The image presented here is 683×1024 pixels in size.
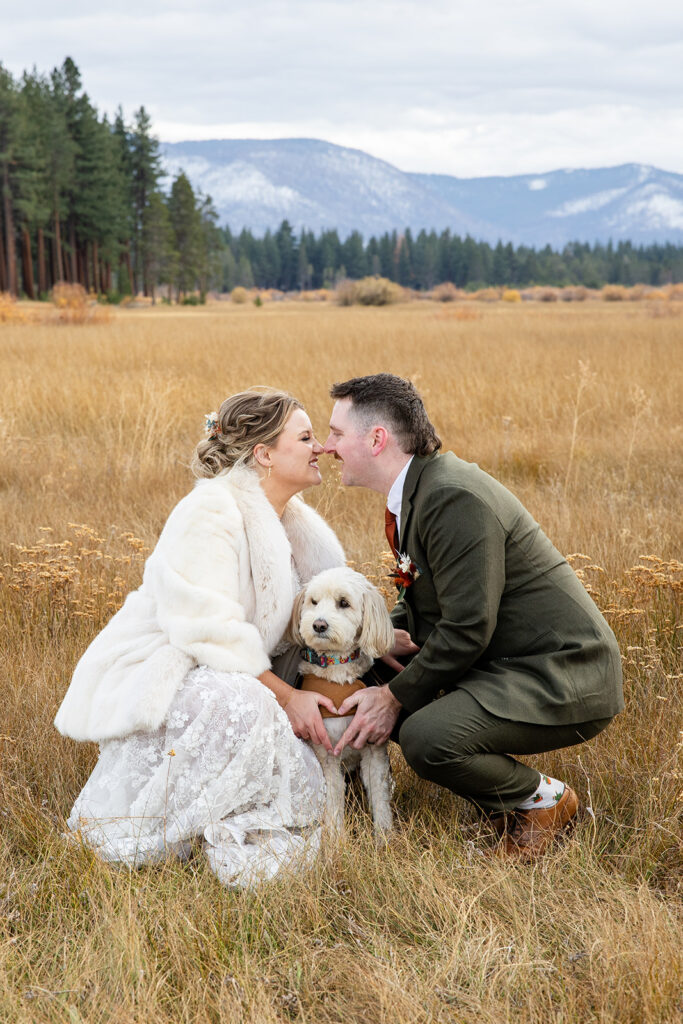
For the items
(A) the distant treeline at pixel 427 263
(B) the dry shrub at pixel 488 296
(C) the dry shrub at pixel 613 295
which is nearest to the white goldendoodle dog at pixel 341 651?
(C) the dry shrub at pixel 613 295

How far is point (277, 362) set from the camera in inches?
510

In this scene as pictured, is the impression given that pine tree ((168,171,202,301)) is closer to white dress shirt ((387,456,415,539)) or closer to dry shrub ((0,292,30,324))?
dry shrub ((0,292,30,324))

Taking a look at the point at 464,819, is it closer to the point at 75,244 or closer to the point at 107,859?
the point at 107,859

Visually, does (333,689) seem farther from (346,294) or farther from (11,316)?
(346,294)

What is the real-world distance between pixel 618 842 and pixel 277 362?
10393 millimetres

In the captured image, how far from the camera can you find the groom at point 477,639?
122 inches

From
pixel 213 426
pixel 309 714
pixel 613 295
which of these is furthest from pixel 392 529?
pixel 613 295

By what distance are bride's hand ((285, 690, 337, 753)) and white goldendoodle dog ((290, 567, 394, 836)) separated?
0.04 m

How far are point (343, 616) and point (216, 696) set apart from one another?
52 cm

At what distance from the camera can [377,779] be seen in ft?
11.2

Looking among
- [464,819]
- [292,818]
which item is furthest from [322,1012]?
[464,819]

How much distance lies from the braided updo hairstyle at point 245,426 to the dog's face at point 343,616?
615 millimetres

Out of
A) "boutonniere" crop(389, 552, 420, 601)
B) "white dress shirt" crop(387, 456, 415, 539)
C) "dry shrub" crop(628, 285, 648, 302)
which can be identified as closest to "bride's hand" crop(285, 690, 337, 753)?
"boutonniere" crop(389, 552, 420, 601)

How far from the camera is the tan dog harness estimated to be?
339 centimetres
